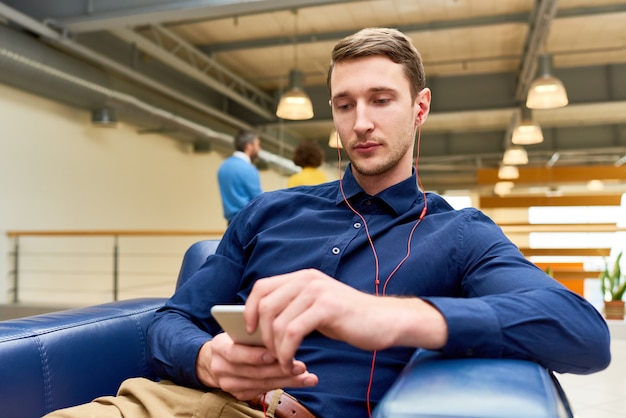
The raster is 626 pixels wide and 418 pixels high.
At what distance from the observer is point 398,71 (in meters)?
1.01

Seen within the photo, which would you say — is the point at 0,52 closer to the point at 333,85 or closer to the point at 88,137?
the point at 88,137

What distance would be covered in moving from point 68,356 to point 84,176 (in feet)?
17.6

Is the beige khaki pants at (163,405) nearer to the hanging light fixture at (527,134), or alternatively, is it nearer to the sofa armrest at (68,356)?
the sofa armrest at (68,356)

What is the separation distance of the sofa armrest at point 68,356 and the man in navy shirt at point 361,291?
218 mm

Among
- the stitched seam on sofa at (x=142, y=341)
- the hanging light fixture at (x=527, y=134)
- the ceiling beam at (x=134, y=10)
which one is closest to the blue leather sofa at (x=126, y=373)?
the stitched seam on sofa at (x=142, y=341)

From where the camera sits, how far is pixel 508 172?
614cm

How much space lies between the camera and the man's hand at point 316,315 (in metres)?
0.59

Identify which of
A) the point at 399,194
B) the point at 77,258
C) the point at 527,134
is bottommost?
the point at 77,258

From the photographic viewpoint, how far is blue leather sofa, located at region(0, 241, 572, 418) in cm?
51

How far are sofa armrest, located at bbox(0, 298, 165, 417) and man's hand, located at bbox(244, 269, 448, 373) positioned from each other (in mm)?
598

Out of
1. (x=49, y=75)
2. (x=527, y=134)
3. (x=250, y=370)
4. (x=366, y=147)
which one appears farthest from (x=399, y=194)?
(x=527, y=134)

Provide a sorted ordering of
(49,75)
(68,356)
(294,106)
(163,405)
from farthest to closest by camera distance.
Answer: (294,106) < (49,75) < (68,356) < (163,405)

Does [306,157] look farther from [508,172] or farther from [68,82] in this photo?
[508,172]

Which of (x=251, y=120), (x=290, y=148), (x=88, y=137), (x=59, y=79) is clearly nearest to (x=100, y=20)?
(x=59, y=79)
